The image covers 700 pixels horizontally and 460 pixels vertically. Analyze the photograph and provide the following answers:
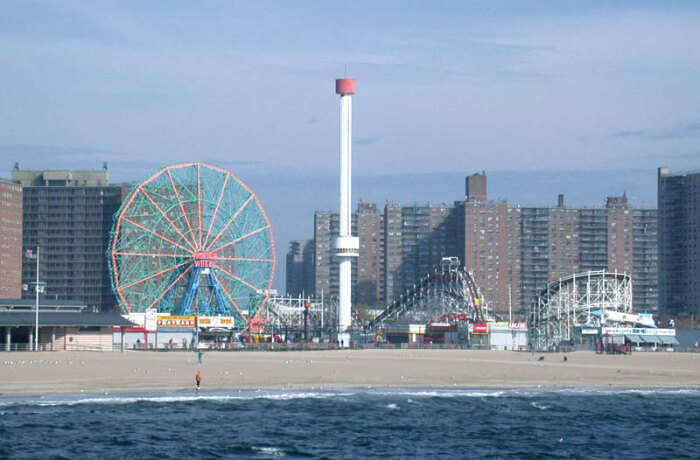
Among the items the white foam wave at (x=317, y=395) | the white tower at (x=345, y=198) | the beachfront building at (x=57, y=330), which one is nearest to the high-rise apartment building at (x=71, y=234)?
the white tower at (x=345, y=198)

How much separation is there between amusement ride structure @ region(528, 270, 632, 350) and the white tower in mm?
19759

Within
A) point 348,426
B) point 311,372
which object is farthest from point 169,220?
point 348,426

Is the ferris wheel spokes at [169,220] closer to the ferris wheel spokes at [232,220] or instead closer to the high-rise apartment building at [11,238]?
the ferris wheel spokes at [232,220]

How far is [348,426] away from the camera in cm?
4725

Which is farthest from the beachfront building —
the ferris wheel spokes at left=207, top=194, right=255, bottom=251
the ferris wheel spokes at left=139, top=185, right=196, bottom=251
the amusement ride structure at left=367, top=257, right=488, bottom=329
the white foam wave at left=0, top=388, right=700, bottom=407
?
the amusement ride structure at left=367, top=257, right=488, bottom=329

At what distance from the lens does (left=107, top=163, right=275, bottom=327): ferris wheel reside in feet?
361

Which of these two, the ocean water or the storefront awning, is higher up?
the storefront awning

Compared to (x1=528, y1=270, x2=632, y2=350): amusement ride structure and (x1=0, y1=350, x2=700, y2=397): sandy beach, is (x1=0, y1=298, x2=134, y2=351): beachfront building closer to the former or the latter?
(x1=0, y1=350, x2=700, y2=397): sandy beach

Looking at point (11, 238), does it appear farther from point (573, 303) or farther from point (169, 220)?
point (573, 303)

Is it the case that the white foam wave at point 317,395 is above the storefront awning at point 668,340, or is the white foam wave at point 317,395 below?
below

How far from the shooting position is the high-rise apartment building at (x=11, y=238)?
17475 centimetres

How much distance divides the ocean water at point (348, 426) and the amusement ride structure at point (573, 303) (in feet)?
198

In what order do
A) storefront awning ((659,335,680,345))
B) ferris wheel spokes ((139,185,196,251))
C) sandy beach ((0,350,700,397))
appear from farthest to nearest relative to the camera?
storefront awning ((659,335,680,345)) → ferris wheel spokes ((139,185,196,251)) → sandy beach ((0,350,700,397))

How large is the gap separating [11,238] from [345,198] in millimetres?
72791
